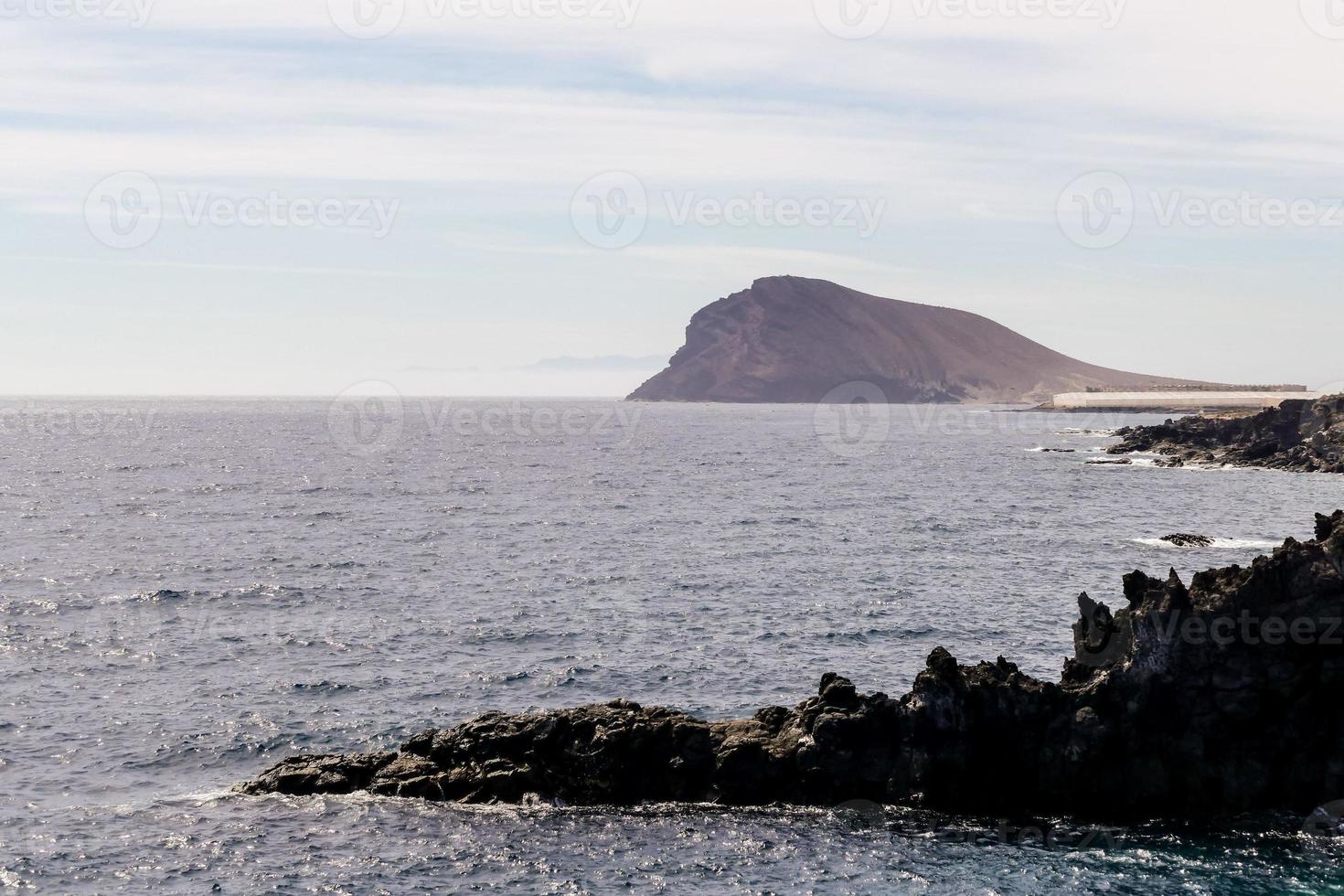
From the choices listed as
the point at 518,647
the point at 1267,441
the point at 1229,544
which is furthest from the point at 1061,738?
the point at 1267,441

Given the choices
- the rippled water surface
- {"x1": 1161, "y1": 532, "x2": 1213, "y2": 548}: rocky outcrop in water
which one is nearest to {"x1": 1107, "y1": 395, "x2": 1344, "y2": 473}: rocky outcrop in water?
the rippled water surface

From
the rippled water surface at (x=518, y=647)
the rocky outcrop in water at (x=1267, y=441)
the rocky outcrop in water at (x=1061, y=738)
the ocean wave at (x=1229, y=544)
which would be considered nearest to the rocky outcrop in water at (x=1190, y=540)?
the ocean wave at (x=1229, y=544)

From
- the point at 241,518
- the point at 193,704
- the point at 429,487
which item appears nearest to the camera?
the point at 193,704

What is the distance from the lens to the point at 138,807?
120 feet

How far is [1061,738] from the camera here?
3497 cm

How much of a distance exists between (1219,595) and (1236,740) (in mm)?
4270

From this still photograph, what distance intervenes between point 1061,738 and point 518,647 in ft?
92.2

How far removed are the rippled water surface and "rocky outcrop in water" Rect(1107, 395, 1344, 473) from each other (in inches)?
503

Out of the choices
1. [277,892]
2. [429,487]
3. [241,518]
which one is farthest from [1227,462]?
[277,892]

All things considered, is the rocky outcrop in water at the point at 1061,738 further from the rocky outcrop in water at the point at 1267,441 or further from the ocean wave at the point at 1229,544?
the rocky outcrop in water at the point at 1267,441

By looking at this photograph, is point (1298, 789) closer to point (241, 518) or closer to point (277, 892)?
point (277, 892)

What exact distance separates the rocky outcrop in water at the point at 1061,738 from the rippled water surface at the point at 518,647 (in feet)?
3.63

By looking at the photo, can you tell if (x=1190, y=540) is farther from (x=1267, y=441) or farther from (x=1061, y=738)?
(x=1267, y=441)

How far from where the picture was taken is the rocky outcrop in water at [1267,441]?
142125mm
